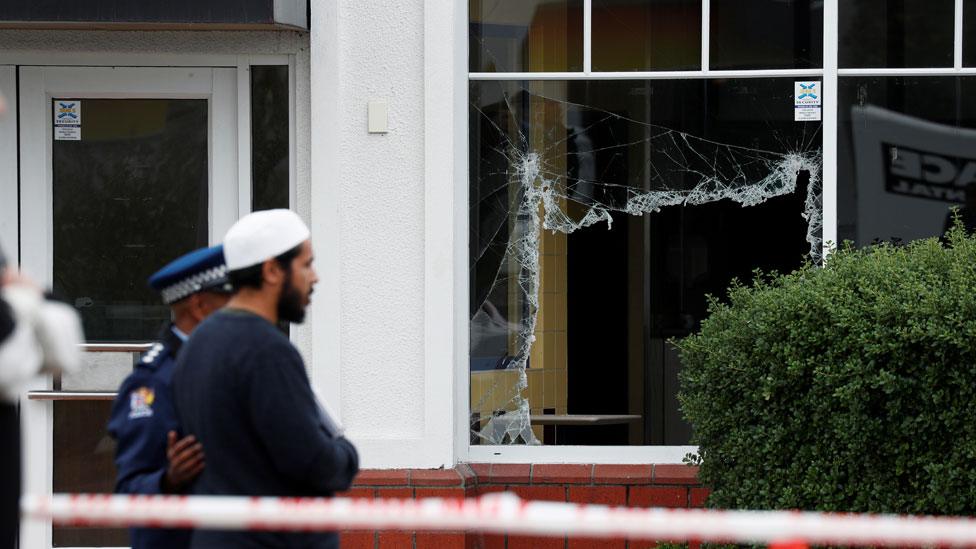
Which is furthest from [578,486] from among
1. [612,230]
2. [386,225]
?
[386,225]

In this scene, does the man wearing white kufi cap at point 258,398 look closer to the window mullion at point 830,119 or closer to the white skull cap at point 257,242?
the white skull cap at point 257,242

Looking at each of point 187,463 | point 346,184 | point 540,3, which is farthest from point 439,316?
point 187,463

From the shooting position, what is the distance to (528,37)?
666 cm

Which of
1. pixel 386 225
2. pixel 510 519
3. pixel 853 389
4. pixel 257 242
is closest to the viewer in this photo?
pixel 510 519

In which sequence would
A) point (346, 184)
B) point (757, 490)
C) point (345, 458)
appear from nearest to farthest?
point (345, 458) < point (757, 490) < point (346, 184)

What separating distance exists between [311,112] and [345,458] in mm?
3404

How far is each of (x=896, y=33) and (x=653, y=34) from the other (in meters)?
1.16

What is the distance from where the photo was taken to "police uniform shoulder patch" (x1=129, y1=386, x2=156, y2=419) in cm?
360

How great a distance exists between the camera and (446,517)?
271 cm

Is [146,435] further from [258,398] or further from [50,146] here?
[50,146]

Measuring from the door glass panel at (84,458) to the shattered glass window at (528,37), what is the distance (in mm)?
2502

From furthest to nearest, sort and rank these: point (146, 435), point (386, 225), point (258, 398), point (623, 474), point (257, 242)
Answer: point (623, 474), point (386, 225), point (146, 435), point (257, 242), point (258, 398)

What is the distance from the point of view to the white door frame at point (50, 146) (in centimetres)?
663

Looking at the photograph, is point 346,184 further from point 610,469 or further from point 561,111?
point 610,469
